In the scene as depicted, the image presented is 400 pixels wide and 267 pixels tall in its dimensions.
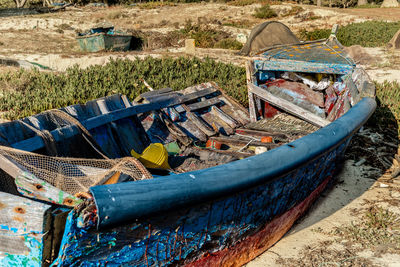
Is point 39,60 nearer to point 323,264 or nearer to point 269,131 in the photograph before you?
point 269,131

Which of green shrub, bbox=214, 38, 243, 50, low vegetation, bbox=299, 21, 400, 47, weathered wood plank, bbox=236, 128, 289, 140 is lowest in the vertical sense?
low vegetation, bbox=299, 21, 400, 47

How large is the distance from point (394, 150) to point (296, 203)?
3.57 metres

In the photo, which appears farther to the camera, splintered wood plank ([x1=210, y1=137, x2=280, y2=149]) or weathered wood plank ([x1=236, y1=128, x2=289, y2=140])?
weathered wood plank ([x1=236, y1=128, x2=289, y2=140])

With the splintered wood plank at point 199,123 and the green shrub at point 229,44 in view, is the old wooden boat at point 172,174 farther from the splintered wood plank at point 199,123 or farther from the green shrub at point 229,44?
the green shrub at point 229,44

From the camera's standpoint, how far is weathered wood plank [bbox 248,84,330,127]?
5789 mm

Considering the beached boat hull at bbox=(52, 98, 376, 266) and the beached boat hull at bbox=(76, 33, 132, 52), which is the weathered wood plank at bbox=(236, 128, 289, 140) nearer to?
the beached boat hull at bbox=(52, 98, 376, 266)

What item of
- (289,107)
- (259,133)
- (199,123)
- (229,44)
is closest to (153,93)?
(199,123)

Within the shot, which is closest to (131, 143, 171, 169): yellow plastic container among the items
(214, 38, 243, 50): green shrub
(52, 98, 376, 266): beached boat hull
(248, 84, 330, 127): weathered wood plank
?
(52, 98, 376, 266): beached boat hull

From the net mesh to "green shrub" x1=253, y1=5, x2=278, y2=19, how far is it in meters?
28.5

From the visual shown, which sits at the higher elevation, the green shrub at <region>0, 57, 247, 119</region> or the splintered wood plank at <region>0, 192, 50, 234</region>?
the splintered wood plank at <region>0, 192, 50, 234</region>

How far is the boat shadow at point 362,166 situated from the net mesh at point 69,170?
2.32m

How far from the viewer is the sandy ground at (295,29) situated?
4.00 m

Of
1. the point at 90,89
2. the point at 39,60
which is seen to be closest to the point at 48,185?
the point at 90,89

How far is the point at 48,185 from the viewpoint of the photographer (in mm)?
2592
